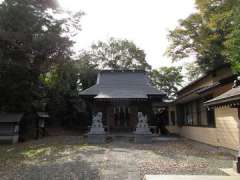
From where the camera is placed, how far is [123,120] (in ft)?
61.9

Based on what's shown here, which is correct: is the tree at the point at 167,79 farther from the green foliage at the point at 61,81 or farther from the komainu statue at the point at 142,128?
the komainu statue at the point at 142,128

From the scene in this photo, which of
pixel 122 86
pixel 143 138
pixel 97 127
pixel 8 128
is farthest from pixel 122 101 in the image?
pixel 8 128

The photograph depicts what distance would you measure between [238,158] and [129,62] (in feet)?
92.0

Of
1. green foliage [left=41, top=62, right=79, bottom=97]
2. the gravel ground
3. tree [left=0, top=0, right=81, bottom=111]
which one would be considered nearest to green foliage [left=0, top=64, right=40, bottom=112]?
tree [left=0, top=0, right=81, bottom=111]

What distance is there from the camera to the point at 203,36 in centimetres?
2203

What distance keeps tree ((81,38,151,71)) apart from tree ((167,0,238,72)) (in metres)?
8.86

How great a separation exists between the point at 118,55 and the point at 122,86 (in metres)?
15.6

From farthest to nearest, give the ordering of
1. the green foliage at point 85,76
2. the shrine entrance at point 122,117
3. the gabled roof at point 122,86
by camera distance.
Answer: the green foliage at point 85,76
the shrine entrance at point 122,117
the gabled roof at point 122,86

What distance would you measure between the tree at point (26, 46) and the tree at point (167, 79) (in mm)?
17850

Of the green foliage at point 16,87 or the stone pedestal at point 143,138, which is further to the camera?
the green foliage at point 16,87

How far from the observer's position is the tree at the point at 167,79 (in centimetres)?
3450

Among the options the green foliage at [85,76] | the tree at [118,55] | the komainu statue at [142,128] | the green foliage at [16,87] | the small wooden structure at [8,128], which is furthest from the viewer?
the tree at [118,55]

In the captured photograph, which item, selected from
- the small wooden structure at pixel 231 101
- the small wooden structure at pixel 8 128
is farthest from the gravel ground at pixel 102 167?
the small wooden structure at pixel 8 128

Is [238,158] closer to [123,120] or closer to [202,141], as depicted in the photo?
[202,141]
